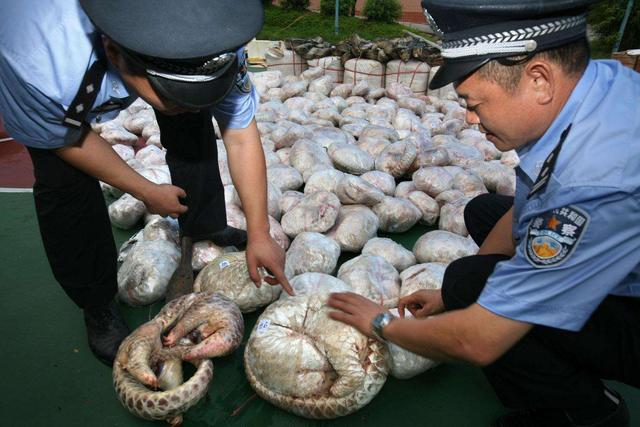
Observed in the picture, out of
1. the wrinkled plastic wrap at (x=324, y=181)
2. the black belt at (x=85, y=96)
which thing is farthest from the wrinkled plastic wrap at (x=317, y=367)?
the wrinkled plastic wrap at (x=324, y=181)

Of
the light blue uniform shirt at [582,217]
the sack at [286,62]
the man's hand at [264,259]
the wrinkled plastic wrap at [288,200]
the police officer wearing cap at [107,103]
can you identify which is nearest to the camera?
the light blue uniform shirt at [582,217]

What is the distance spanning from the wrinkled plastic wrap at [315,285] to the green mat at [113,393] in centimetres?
26

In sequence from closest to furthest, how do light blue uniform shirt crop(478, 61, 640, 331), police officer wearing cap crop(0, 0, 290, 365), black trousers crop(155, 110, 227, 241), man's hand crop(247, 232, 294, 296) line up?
1. light blue uniform shirt crop(478, 61, 640, 331)
2. police officer wearing cap crop(0, 0, 290, 365)
3. man's hand crop(247, 232, 294, 296)
4. black trousers crop(155, 110, 227, 241)

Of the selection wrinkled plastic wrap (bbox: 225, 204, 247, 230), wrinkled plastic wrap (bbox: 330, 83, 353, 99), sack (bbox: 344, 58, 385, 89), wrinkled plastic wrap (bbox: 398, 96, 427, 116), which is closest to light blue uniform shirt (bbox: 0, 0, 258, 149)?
wrinkled plastic wrap (bbox: 225, 204, 247, 230)

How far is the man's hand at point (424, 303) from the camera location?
4.13 ft

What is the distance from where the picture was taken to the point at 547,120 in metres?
0.85

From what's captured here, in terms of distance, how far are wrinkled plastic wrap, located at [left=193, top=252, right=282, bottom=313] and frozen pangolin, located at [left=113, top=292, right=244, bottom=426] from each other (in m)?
0.10

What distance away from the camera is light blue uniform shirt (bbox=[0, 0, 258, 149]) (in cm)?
94

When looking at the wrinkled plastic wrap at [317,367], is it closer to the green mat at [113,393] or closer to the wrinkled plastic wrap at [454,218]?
the green mat at [113,393]

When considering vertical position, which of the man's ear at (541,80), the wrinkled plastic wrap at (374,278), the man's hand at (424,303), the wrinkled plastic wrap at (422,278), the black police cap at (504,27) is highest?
the black police cap at (504,27)

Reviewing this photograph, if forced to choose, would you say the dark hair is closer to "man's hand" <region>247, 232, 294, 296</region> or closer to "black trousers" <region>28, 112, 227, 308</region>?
"man's hand" <region>247, 232, 294, 296</region>

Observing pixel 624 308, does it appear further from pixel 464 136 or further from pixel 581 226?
pixel 464 136

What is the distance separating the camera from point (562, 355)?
3.50ft

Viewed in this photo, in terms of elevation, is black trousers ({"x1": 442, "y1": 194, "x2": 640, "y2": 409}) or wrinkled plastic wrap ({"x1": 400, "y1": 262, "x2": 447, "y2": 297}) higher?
black trousers ({"x1": 442, "y1": 194, "x2": 640, "y2": 409})
